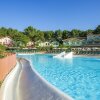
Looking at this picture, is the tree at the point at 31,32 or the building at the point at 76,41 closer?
the building at the point at 76,41

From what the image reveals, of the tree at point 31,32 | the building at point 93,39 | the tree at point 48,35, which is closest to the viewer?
the building at point 93,39

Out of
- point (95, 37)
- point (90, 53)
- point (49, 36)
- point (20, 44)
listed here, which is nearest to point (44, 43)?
point (49, 36)

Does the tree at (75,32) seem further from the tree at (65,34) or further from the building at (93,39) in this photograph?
the building at (93,39)

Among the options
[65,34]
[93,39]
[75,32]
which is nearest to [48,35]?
[65,34]

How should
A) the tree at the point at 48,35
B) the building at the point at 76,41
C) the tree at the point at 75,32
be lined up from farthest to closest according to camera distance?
the tree at the point at 48,35 → the tree at the point at 75,32 → the building at the point at 76,41

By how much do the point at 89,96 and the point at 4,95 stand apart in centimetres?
408

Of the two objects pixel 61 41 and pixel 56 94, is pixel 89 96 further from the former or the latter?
pixel 61 41

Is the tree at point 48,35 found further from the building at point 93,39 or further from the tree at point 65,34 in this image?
the building at point 93,39

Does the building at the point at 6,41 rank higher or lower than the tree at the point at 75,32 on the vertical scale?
lower

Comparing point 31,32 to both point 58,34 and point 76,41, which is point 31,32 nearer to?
point 58,34

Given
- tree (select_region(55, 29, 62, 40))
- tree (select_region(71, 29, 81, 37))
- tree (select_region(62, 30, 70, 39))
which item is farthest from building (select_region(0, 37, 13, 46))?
tree (select_region(71, 29, 81, 37))

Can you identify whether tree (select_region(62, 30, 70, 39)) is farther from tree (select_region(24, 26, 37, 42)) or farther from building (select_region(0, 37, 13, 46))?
building (select_region(0, 37, 13, 46))

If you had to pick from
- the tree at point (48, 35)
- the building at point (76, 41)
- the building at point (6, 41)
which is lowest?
the building at point (76, 41)

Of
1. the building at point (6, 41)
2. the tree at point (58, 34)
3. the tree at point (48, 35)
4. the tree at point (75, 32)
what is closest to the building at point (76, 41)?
the tree at point (58, 34)
